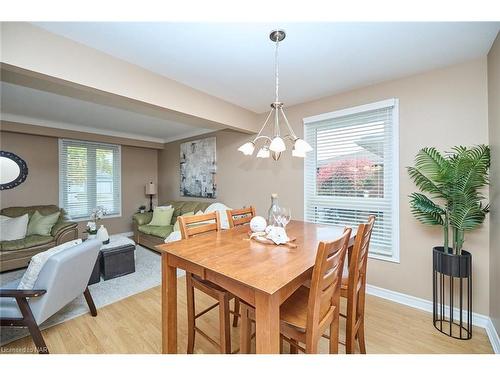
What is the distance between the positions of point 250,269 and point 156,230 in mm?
3285

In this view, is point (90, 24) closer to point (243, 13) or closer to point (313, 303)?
point (243, 13)

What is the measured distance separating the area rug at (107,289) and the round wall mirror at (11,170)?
142 cm

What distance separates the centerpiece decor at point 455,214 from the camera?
173 centimetres

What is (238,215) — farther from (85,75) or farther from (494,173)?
(494,173)

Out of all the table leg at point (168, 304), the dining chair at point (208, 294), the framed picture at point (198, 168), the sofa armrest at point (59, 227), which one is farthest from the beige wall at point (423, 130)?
the sofa armrest at point (59, 227)

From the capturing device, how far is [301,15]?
3.31 ft

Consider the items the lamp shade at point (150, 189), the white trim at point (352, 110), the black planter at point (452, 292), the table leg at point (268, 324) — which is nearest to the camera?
the table leg at point (268, 324)

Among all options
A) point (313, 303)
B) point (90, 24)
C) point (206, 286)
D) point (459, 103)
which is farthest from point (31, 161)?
point (459, 103)

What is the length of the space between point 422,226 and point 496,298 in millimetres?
699

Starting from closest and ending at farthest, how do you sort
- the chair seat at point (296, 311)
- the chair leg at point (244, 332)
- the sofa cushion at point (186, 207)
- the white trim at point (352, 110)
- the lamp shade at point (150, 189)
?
the chair seat at point (296, 311) < the chair leg at point (244, 332) < the white trim at point (352, 110) < the sofa cushion at point (186, 207) < the lamp shade at point (150, 189)

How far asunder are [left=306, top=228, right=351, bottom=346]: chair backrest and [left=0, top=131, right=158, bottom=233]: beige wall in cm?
501

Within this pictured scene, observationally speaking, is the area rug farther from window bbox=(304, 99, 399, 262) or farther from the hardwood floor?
window bbox=(304, 99, 399, 262)

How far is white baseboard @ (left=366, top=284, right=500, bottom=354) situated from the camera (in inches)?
65.2

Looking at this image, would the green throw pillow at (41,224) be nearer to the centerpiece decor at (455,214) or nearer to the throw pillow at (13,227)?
the throw pillow at (13,227)
